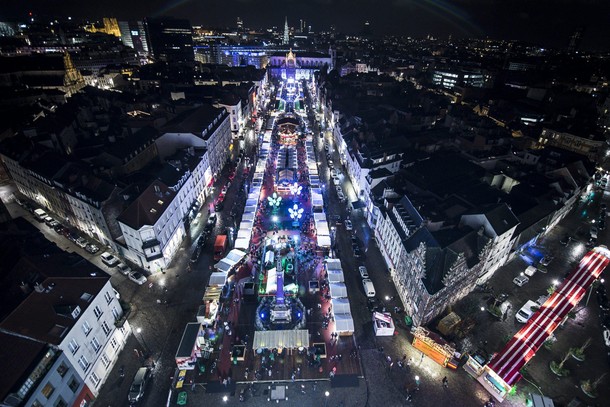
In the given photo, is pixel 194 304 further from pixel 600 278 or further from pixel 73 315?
pixel 600 278

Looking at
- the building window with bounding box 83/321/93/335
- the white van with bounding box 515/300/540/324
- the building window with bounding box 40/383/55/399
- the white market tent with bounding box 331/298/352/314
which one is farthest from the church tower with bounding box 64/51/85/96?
the white van with bounding box 515/300/540/324

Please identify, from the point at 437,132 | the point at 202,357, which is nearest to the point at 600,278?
the point at 437,132

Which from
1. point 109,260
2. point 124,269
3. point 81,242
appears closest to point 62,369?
point 124,269

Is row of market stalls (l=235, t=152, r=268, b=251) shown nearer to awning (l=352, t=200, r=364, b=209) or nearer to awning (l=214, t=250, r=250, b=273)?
awning (l=214, t=250, r=250, b=273)

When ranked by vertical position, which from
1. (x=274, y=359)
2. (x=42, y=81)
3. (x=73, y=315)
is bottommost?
(x=274, y=359)

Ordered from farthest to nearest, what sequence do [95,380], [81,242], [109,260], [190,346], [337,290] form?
[81,242] < [109,260] < [337,290] < [190,346] < [95,380]

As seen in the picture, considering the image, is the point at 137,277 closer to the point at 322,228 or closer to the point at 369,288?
the point at 322,228

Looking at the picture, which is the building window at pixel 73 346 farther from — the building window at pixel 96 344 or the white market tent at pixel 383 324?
the white market tent at pixel 383 324
